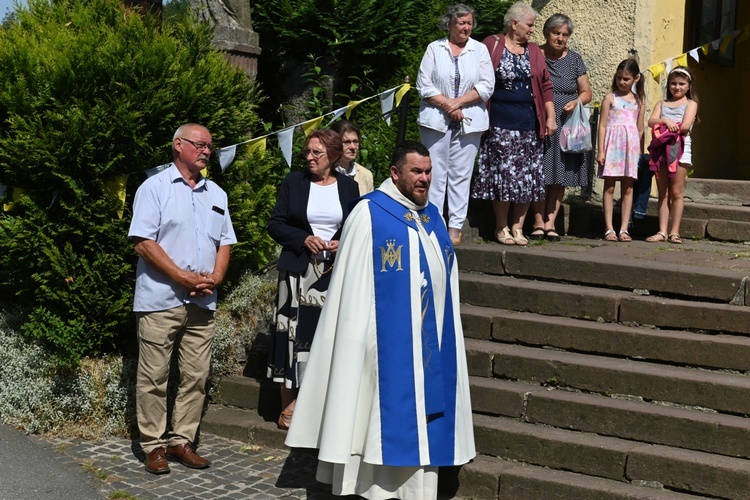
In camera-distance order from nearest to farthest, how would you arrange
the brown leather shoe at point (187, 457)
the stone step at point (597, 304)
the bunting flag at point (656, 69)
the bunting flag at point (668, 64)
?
the brown leather shoe at point (187, 457) → the stone step at point (597, 304) → the bunting flag at point (656, 69) → the bunting flag at point (668, 64)

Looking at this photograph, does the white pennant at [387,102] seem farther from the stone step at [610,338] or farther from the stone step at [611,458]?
the stone step at [611,458]

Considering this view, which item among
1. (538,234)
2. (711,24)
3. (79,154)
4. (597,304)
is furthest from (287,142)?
(711,24)

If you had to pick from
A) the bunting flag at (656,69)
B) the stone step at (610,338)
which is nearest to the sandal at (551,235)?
the stone step at (610,338)

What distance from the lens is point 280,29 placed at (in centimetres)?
1101

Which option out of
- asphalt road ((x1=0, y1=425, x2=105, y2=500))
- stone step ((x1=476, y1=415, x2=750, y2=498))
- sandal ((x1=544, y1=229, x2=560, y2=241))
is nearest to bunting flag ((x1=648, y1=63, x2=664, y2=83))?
sandal ((x1=544, y1=229, x2=560, y2=241))

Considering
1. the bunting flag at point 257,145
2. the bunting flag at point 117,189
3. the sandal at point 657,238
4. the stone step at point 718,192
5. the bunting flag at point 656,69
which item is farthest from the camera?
the bunting flag at point 656,69

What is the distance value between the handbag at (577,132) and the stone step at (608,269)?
0.92 metres

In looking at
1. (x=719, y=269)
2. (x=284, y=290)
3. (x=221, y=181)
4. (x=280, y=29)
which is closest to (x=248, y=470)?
(x=284, y=290)

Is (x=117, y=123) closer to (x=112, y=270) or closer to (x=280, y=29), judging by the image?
(x=112, y=270)

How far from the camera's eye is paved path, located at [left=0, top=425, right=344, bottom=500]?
5.73 meters

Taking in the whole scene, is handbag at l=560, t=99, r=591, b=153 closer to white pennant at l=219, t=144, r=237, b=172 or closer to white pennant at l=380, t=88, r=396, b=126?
white pennant at l=380, t=88, r=396, b=126

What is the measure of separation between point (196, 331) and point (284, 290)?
609mm

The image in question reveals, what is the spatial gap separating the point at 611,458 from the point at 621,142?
362 centimetres

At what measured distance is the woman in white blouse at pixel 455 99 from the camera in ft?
25.4
